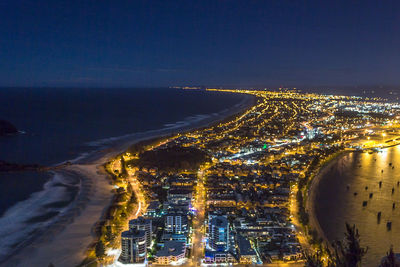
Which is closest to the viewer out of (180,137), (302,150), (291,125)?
(302,150)

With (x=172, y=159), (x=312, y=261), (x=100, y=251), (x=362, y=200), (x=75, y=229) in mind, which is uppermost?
(x=312, y=261)

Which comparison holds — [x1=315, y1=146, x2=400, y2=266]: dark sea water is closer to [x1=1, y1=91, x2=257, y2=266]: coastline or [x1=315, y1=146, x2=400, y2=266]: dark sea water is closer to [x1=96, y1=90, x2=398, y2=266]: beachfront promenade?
[x1=96, y1=90, x2=398, y2=266]: beachfront promenade

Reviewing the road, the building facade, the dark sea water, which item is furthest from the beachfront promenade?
the dark sea water

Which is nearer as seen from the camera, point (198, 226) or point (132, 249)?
point (132, 249)

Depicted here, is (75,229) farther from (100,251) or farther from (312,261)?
(312,261)

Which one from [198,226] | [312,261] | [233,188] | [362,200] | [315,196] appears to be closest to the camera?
[312,261]

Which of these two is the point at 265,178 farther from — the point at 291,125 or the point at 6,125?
the point at 6,125

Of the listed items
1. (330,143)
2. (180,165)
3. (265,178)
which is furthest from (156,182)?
(330,143)

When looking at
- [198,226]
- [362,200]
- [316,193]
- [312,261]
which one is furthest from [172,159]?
[312,261]
